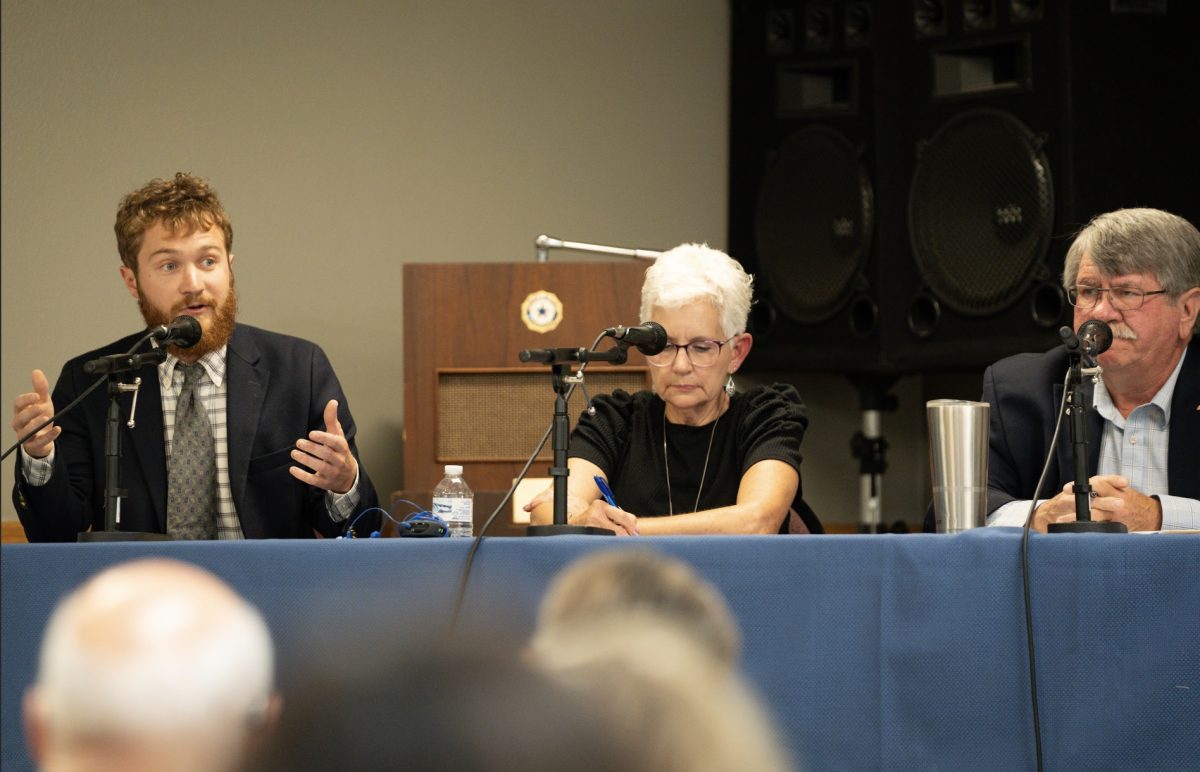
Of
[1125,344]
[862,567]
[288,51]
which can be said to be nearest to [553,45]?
[288,51]

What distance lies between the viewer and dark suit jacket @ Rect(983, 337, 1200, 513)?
2.40m

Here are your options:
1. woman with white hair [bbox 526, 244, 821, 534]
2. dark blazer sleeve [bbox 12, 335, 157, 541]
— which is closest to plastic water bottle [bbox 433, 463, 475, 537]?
woman with white hair [bbox 526, 244, 821, 534]

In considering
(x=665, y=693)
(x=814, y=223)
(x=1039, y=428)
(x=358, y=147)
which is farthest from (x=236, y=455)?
(x=814, y=223)

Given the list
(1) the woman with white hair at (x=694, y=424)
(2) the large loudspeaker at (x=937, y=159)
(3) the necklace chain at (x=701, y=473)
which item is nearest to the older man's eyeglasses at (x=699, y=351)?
(1) the woman with white hair at (x=694, y=424)

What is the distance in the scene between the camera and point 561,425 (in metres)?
1.96

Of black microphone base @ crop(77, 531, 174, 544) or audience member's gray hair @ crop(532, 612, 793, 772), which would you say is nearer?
audience member's gray hair @ crop(532, 612, 793, 772)

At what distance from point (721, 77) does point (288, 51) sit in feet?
4.96

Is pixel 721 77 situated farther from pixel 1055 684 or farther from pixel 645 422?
pixel 1055 684

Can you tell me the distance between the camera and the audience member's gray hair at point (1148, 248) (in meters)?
2.42

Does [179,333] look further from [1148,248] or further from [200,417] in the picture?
[1148,248]

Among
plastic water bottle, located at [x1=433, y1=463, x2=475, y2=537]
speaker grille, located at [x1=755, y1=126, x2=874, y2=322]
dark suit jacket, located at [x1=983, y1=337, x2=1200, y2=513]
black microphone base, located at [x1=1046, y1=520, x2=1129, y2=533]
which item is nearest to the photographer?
black microphone base, located at [x1=1046, y1=520, x2=1129, y2=533]

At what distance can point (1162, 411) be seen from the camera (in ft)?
8.03

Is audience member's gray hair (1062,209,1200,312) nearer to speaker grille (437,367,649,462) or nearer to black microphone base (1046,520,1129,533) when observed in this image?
black microphone base (1046,520,1129,533)

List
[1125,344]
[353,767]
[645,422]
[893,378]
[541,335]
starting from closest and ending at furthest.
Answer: [353,767]
[1125,344]
[645,422]
[541,335]
[893,378]
